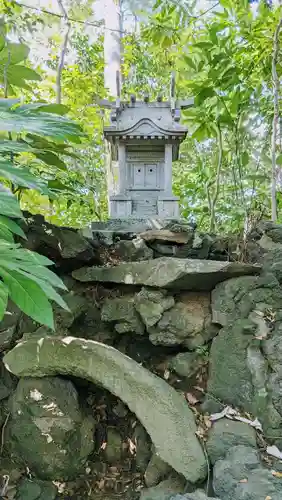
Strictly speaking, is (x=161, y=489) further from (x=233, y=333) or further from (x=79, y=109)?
(x=79, y=109)

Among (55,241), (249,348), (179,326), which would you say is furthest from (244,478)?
(55,241)

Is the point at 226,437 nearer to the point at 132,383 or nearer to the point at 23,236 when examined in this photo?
the point at 132,383

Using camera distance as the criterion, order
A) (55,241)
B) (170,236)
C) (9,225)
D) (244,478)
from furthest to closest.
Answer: (170,236) → (55,241) → (244,478) → (9,225)

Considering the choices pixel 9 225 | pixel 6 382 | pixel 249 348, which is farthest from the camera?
pixel 6 382

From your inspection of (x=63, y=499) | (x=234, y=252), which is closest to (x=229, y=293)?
(x=234, y=252)

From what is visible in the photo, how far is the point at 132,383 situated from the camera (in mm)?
2150

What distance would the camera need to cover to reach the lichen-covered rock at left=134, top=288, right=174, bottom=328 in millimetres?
2494

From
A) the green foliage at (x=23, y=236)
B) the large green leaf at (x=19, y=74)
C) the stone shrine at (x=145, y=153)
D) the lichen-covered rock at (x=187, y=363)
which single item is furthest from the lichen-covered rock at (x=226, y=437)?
the stone shrine at (x=145, y=153)

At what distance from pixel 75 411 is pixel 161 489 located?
694 mm

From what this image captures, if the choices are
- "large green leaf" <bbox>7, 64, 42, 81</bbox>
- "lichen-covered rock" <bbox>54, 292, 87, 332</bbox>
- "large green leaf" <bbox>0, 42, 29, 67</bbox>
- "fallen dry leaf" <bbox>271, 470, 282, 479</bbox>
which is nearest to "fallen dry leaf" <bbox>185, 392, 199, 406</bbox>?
"fallen dry leaf" <bbox>271, 470, 282, 479</bbox>

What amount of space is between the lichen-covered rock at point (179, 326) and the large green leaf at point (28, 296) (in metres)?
1.61

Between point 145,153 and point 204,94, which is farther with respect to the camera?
point 145,153

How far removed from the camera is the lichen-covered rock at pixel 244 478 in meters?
1.56

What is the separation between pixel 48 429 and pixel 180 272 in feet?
4.12
